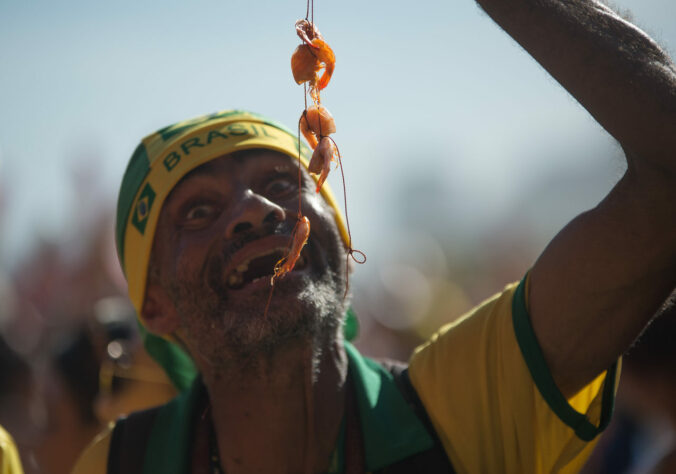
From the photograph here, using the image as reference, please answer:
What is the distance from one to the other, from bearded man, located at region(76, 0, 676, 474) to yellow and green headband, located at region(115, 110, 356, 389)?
0.03 ft

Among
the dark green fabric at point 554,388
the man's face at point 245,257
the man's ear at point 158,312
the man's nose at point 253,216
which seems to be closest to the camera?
the dark green fabric at point 554,388

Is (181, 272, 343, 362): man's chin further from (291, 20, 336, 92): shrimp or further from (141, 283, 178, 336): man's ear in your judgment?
(291, 20, 336, 92): shrimp

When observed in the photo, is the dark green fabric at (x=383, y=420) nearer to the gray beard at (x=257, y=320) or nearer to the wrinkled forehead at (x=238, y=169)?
the gray beard at (x=257, y=320)

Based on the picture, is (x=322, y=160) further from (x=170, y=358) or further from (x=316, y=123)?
(x=170, y=358)

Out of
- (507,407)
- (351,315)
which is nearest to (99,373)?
(351,315)

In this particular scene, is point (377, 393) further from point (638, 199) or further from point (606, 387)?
point (638, 199)

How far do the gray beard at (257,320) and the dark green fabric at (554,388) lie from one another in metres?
0.71

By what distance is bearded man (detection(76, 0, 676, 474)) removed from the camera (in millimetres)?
2023

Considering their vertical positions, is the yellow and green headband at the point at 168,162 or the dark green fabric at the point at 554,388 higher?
the dark green fabric at the point at 554,388

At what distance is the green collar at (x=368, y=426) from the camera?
2.54 m

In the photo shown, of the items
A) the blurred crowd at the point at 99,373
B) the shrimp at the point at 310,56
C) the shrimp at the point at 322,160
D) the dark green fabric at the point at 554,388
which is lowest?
the blurred crowd at the point at 99,373

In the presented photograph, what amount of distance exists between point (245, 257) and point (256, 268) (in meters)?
0.11

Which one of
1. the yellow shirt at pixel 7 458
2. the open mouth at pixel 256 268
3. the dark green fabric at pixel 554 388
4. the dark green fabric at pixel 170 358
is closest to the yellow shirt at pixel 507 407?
the dark green fabric at pixel 554 388

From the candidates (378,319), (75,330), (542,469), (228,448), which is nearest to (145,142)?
(228,448)
